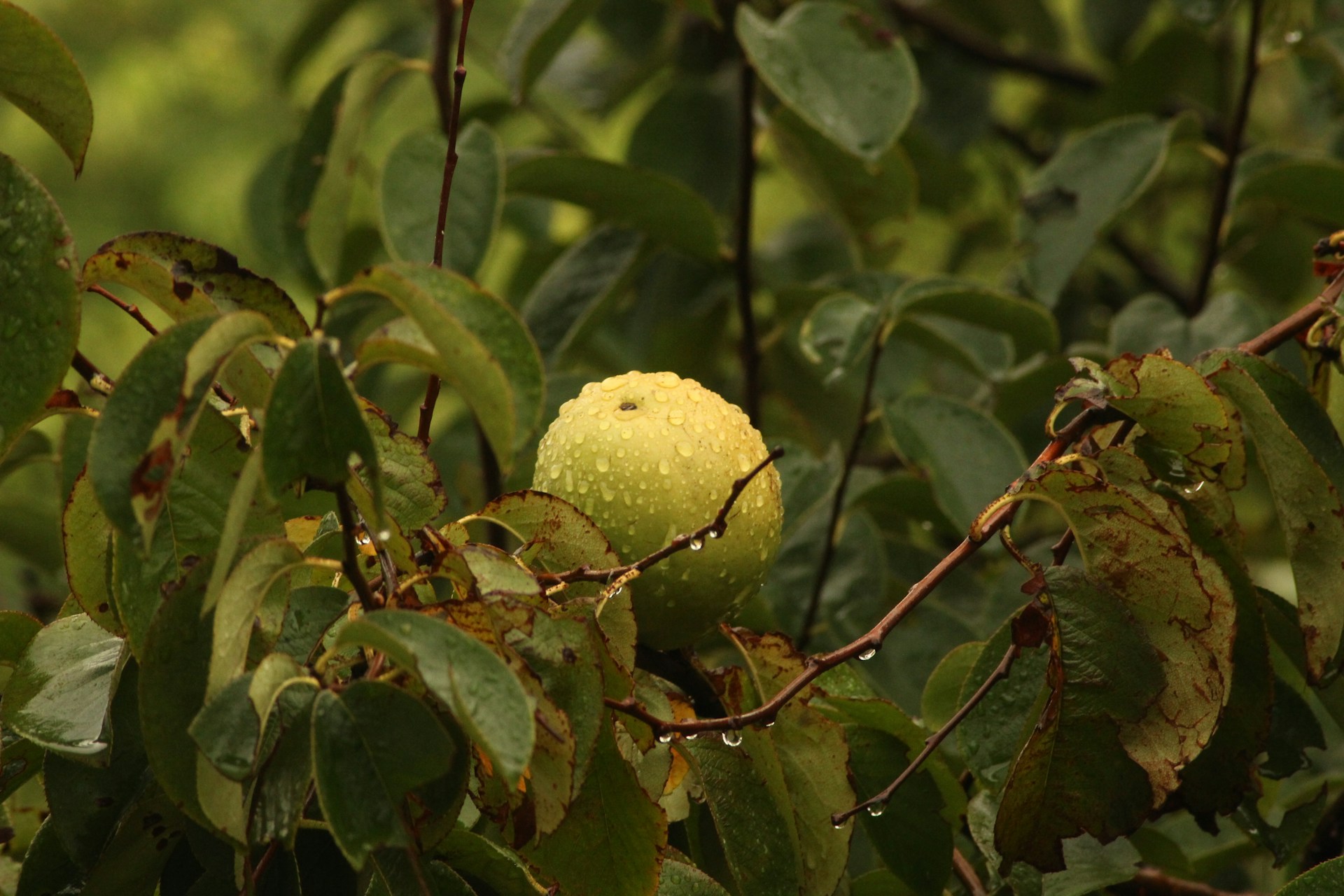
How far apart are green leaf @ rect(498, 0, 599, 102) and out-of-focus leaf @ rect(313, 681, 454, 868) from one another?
1.04 m

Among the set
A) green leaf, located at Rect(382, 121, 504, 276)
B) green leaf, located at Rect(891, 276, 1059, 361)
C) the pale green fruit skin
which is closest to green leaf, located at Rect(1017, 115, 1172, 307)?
green leaf, located at Rect(891, 276, 1059, 361)

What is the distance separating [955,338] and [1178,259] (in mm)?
1937

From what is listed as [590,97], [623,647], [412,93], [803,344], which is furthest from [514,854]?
[412,93]

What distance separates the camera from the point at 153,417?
567mm

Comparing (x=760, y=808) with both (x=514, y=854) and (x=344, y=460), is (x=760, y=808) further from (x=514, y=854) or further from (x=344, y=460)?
(x=344, y=460)

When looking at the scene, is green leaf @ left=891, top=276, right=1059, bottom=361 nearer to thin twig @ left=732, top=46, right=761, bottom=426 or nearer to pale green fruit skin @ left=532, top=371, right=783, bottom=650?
thin twig @ left=732, top=46, right=761, bottom=426

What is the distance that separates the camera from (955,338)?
1649 millimetres

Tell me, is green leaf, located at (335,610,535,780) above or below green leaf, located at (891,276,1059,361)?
above

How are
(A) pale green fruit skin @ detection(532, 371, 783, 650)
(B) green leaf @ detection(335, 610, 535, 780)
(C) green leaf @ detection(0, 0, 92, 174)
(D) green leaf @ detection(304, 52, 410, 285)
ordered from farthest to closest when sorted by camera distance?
(D) green leaf @ detection(304, 52, 410, 285), (A) pale green fruit skin @ detection(532, 371, 783, 650), (C) green leaf @ detection(0, 0, 92, 174), (B) green leaf @ detection(335, 610, 535, 780)

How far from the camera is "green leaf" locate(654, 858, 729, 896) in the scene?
2.54ft

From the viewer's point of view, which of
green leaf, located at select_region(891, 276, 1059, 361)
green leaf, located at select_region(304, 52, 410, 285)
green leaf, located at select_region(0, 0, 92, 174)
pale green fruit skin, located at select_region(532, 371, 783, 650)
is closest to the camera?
green leaf, located at select_region(0, 0, 92, 174)

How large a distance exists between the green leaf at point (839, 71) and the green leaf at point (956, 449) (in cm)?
28

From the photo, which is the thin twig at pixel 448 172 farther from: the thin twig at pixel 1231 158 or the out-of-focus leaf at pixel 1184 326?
the thin twig at pixel 1231 158

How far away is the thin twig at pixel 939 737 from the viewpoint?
2.56 ft
